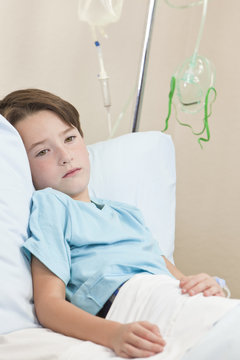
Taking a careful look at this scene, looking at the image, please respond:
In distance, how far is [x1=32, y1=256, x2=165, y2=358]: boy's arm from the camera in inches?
35.1

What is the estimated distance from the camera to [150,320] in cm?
100

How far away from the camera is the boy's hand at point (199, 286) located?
41.6 inches

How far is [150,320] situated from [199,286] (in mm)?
130

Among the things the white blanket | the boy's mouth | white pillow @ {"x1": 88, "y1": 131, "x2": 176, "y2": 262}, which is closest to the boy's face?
the boy's mouth

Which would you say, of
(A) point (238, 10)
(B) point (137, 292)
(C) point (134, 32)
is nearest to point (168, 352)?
(B) point (137, 292)

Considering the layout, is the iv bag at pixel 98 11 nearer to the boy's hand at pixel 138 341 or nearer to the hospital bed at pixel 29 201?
the hospital bed at pixel 29 201

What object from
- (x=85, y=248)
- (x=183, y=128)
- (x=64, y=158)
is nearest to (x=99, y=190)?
(x=64, y=158)

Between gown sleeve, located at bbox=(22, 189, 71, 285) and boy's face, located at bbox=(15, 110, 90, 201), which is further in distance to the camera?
boy's face, located at bbox=(15, 110, 90, 201)

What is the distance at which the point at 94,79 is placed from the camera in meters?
2.05

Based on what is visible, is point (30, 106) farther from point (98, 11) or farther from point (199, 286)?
point (199, 286)

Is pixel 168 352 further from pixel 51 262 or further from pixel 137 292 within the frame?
pixel 51 262

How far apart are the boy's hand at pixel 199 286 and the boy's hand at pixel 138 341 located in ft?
0.55

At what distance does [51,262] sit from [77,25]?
105cm

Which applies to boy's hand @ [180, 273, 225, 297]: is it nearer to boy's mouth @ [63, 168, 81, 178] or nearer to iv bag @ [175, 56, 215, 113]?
boy's mouth @ [63, 168, 81, 178]
